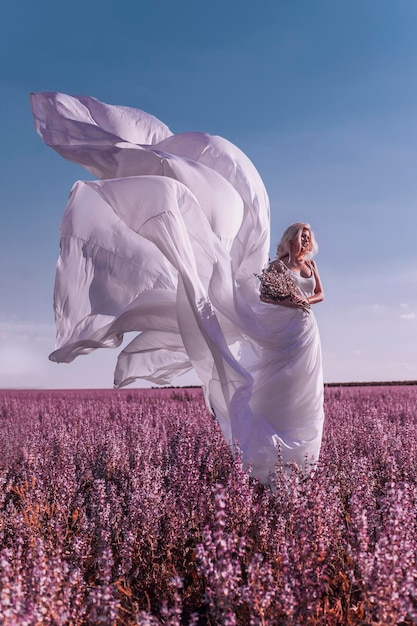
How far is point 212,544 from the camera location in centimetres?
189

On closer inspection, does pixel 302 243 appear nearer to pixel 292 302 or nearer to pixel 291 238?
pixel 291 238

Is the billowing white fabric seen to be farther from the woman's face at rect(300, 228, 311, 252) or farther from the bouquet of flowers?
the woman's face at rect(300, 228, 311, 252)

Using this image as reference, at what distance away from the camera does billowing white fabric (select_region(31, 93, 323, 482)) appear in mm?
4336

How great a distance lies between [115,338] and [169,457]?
117 cm

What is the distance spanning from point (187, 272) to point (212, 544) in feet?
8.54

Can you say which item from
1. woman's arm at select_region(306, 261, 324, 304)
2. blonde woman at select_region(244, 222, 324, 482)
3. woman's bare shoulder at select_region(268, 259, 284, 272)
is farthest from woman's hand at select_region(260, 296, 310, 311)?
woman's arm at select_region(306, 261, 324, 304)

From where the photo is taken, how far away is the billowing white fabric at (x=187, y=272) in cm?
434

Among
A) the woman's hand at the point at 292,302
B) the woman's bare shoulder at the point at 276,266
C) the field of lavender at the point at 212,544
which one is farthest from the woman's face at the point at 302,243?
the field of lavender at the point at 212,544

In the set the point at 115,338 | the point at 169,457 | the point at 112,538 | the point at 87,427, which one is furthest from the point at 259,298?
the point at 87,427

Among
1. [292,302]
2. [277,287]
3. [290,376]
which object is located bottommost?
[290,376]

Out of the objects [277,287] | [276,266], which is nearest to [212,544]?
[277,287]

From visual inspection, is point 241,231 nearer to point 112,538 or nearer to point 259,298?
point 259,298

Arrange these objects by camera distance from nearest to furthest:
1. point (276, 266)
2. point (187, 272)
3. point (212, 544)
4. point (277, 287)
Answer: point (212, 544)
point (187, 272)
point (277, 287)
point (276, 266)

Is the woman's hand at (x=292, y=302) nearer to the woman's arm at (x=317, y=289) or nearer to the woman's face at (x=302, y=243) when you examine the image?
the woman's arm at (x=317, y=289)
